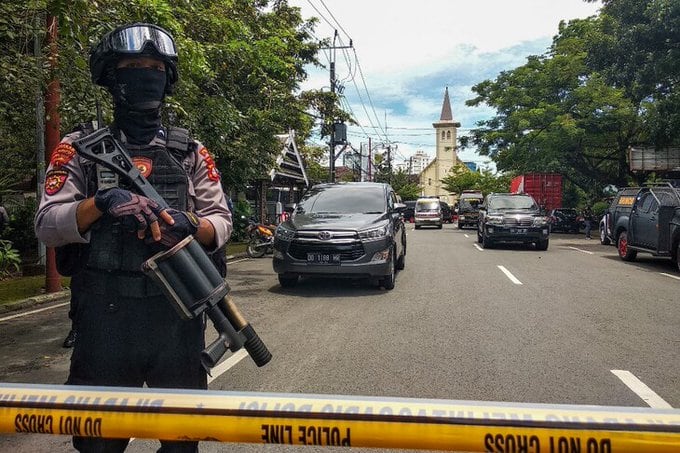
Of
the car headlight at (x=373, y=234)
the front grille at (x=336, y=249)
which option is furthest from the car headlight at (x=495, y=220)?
the front grille at (x=336, y=249)

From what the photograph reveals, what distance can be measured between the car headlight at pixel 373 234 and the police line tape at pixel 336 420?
22.2 feet

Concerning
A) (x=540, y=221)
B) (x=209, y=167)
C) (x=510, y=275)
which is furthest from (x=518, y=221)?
(x=209, y=167)

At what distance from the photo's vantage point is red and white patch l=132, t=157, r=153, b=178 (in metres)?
1.96

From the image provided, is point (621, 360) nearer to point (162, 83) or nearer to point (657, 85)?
point (162, 83)

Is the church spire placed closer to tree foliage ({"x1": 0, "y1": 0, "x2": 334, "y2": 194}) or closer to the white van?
the white van

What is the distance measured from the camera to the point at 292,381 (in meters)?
4.19

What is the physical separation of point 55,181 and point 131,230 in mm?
360

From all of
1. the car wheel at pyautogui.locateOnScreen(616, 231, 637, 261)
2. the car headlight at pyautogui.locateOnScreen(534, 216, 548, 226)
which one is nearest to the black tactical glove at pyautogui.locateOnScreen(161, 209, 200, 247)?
the car wheel at pyautogui.locateOnScreen(616, 231, 637, 261)

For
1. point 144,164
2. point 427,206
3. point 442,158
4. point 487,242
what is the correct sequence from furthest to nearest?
point 442,158
point 427,206
point 487,242
point 144,164

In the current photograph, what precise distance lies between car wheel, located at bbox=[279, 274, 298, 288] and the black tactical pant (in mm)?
6830

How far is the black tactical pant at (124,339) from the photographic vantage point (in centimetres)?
191

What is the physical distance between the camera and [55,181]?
1906mm

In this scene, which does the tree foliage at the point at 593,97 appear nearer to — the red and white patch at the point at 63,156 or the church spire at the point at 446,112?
the red and white patch at the point at 63,156

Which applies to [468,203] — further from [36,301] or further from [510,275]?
[36,301]
